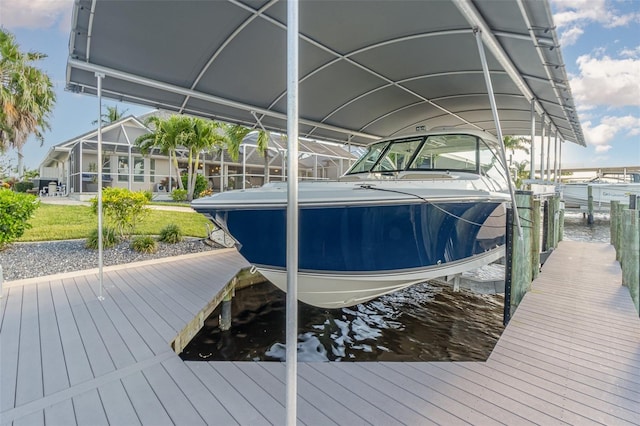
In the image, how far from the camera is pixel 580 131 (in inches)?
263

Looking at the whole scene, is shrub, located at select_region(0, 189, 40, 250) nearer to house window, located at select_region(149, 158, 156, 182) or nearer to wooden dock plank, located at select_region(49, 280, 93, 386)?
wooden dock plank, located at select_region(49, 280, 93, 386)

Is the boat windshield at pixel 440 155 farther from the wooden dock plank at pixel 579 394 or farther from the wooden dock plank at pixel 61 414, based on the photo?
the wooden dock plank at pixel 61 414

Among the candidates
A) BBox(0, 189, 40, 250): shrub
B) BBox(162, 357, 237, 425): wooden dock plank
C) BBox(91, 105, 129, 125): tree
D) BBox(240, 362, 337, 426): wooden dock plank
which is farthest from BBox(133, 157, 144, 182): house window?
BBox(240, 362, 337, 426): wooden dock plank

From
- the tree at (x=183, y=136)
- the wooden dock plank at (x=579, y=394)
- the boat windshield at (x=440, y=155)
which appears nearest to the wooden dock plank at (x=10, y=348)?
the wooden dock plank at (x=579, y=394)

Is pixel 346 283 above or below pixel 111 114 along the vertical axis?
below

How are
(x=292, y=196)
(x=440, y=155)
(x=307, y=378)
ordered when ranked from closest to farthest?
(x=292, y=196) → (x=307, y=378) → (x=440, y=155)

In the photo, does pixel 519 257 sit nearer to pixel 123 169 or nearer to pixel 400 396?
pixel 400 396

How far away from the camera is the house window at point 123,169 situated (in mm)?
18047

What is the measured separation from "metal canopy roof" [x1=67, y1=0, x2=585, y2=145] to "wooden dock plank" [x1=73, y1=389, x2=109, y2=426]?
3.23m

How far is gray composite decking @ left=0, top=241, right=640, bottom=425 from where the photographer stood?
1971 mm

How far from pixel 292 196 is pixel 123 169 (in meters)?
20.6

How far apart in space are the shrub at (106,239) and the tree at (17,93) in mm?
9350

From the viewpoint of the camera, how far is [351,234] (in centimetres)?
297

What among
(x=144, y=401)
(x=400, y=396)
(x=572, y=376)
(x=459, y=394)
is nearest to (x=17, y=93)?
→ (x=144, y=401)
